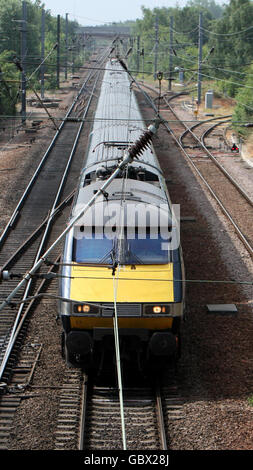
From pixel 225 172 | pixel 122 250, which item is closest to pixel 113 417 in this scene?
pixel 122 250

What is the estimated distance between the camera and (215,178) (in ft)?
80.5

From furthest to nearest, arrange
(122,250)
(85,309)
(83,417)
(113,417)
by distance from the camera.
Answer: (122,250) → (85,309) → (113,417) → (83,417)

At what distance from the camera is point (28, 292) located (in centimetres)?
1325

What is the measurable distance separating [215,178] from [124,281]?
1590cm

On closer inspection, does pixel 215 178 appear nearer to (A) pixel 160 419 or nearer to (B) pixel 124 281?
(B) pixel 124 281

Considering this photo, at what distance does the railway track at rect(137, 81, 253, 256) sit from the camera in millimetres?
18547

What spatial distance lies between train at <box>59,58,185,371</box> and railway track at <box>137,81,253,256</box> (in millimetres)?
3035

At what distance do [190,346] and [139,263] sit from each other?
7.01ft

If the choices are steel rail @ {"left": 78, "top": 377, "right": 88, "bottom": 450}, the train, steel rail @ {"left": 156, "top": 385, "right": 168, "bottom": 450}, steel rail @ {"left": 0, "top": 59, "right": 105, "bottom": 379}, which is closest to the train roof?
the train

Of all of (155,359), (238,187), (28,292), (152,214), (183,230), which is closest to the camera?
(155,359)

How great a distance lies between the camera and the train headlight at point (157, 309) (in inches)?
355

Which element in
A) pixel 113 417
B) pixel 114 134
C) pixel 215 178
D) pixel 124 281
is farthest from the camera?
pixel 215 178
